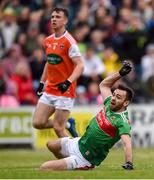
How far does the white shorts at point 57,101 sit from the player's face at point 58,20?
1.30 meters

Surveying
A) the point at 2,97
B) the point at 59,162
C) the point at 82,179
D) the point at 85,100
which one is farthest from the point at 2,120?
the point at 82,179

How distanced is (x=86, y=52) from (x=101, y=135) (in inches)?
449

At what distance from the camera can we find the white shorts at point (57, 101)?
15.8 m

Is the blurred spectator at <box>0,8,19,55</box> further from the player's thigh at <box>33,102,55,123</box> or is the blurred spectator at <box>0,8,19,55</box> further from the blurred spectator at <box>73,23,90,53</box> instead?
the player's thigh at <box>33,102,55,123</box>

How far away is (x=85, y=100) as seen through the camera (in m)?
23.6

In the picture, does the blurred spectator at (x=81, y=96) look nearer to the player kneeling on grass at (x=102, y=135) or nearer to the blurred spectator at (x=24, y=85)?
the blurred spectator at (x=24, y=85)

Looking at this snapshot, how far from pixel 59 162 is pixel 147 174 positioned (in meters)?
1.40

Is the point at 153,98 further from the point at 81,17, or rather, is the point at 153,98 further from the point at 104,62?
the point at 81,17

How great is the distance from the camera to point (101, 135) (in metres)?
13.0

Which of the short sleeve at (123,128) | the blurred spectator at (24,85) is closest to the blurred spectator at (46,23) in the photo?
the blurred spectator at (24,85)

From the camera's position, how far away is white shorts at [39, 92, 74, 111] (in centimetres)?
1584

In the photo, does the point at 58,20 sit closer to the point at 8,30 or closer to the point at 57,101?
the point at 57,101

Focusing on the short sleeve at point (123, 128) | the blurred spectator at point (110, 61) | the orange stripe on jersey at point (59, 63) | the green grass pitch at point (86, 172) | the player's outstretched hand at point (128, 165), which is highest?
the orange stripe on jersey at point (59, 63)

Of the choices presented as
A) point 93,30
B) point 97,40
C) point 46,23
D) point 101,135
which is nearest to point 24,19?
point 46,23
